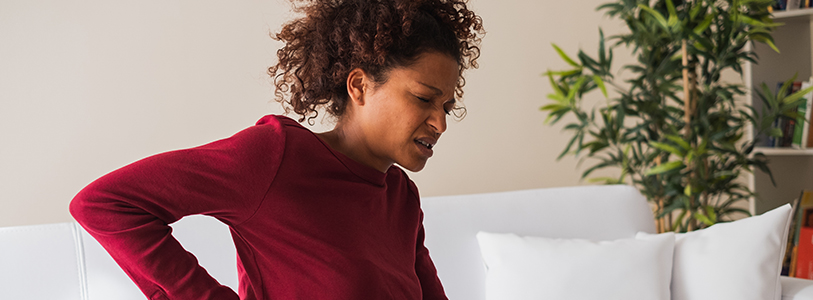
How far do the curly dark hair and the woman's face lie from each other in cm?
2

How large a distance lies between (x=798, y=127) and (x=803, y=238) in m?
0.42

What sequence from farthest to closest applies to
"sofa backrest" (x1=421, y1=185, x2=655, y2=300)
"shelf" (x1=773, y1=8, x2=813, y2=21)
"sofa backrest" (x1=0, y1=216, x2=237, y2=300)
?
"shelf" (x1=773, y1=8, x2=813, y2=21)
"sofa backrest" (x1=421, y1=185, x2=655, y2=300)
"sofa backrest" (x1=0, y1=216, x2=237, y2=300)

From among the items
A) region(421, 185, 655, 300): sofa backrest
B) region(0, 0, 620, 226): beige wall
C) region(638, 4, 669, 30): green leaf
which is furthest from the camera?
region(638, 4, 669, 30): green leaf

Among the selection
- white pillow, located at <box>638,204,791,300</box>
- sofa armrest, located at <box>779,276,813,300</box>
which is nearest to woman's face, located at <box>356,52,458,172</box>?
white pillow, located at <box>638,204,791,300</box>

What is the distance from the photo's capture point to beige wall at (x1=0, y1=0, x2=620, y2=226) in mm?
1964

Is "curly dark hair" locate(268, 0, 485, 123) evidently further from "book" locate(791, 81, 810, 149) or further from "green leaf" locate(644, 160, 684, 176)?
"book" locate(791, 81, 810, 149)

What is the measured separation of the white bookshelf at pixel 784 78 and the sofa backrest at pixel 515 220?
837 millimetres

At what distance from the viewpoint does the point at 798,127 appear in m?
2.37

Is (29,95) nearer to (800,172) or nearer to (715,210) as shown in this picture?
(715,210)

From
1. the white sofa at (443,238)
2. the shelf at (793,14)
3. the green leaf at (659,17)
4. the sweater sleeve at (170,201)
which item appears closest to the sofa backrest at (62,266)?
the white sofa at (443,238)

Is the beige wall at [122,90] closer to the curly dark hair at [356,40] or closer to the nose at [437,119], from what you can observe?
the curly dark hair at [356,40]

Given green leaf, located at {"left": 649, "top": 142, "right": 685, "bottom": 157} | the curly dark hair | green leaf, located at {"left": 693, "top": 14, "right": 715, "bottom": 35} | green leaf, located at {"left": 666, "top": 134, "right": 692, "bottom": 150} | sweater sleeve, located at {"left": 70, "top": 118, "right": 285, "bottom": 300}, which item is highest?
green leaf, located at {"left": 693, "top": 14, "right": 715, "bottom": 35}

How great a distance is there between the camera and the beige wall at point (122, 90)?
1.96m

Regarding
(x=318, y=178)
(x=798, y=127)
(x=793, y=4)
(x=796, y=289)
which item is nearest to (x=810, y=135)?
(x=798, y=127)
